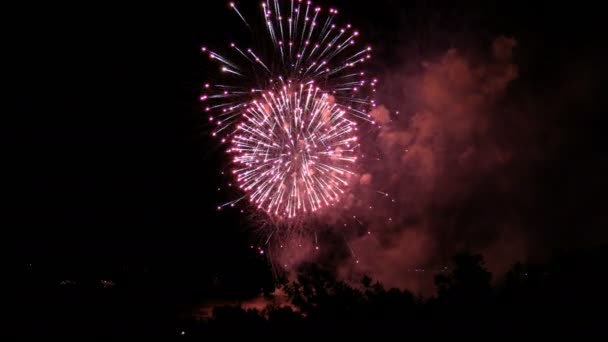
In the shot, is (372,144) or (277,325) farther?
(372,144)

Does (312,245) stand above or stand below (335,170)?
below

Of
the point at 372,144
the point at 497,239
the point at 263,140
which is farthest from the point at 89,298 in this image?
the point at 497,239

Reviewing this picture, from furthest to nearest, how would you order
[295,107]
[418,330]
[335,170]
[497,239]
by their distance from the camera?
[497,239]
[335,170]
[295,107]
[418,330]

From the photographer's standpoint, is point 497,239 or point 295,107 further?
point 497,239

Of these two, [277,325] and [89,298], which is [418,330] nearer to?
[277,325]

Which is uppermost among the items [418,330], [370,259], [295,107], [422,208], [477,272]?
[295,107]

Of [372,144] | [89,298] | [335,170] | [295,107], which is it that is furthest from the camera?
[372,144]

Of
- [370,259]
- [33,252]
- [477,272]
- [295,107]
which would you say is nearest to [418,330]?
[477,272]

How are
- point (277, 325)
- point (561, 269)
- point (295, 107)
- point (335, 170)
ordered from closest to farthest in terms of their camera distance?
point (277, 325) < point (561, 269) < point (295, 107) < point (335, 170)

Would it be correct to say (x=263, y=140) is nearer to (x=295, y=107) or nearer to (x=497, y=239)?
(x=295, y=107)
